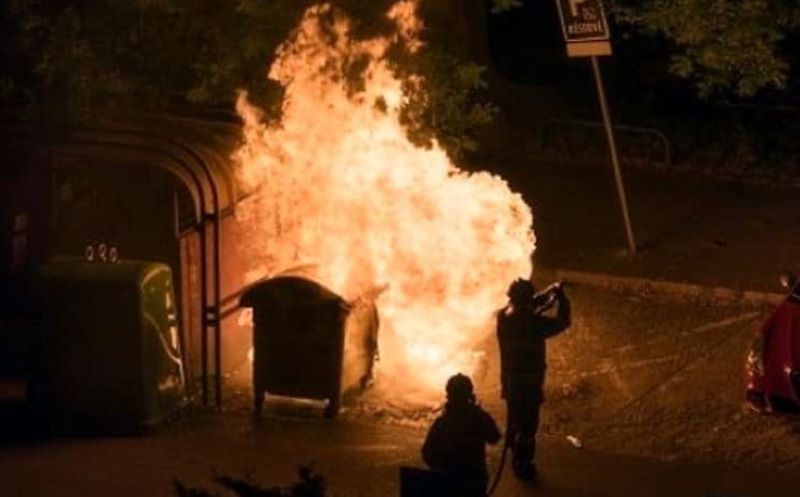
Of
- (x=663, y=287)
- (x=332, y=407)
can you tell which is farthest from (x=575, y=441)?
(x=663, y=287)

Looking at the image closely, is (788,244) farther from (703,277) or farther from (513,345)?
(513,345)

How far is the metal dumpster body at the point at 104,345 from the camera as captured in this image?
11523 mm

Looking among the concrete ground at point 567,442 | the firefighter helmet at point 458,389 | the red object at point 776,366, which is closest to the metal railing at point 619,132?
the concrete ground at point 567,442

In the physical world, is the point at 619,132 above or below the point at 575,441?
above

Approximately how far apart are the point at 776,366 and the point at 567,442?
1.62m

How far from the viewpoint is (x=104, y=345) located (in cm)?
1158

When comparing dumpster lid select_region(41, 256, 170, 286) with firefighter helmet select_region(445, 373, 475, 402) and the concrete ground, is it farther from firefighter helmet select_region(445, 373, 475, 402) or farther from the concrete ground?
firefighter helmet select_region(445, 373, 475, 402)

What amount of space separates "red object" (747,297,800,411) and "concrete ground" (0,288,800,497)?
0.29 m

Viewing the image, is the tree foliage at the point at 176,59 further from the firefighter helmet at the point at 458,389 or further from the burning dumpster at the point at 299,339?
the firefighter helmet at the point at 458,389

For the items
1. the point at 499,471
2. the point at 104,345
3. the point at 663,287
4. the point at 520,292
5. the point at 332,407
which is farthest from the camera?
the point at 663,287

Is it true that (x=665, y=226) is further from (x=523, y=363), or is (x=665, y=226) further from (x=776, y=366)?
(x=523, y=363)

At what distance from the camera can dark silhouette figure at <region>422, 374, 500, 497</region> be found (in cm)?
849

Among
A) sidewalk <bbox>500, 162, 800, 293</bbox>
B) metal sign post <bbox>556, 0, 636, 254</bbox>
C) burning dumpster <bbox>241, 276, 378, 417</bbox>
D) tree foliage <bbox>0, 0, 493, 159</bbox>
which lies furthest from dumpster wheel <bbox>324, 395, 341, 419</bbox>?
metal sign post <bbox>556, 0, 636, 254</bbox>

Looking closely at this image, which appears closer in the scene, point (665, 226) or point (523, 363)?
point (523, 363)
